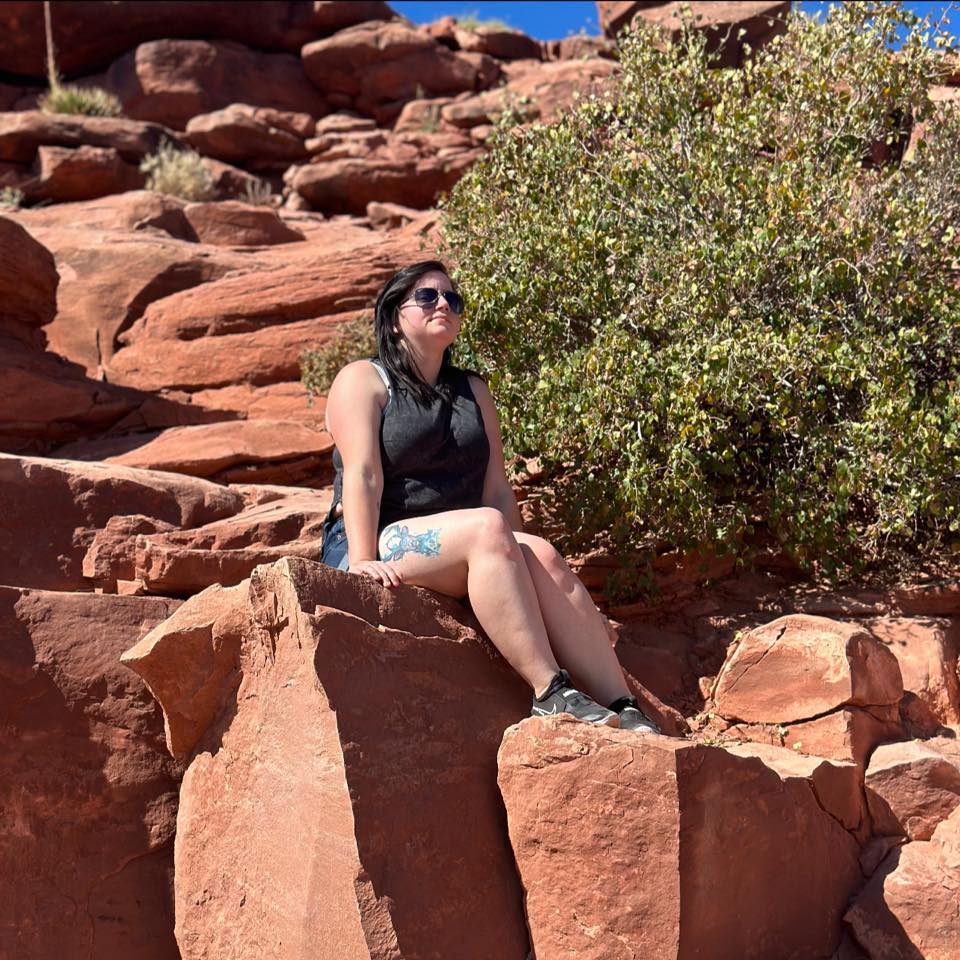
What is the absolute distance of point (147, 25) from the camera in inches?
893

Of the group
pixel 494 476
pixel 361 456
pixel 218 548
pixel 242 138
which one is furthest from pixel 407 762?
pixel 242 138

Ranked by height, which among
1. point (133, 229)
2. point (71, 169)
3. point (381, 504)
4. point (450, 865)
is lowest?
point (450, 865)

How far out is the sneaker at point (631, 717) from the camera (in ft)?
11.1

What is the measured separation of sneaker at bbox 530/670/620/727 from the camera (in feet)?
10.9

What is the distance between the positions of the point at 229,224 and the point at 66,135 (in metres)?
4.85

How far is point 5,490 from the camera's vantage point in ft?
16.1

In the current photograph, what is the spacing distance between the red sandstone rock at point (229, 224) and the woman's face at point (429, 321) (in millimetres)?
10116

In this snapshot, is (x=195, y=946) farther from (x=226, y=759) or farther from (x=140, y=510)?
(x=140, y=510)

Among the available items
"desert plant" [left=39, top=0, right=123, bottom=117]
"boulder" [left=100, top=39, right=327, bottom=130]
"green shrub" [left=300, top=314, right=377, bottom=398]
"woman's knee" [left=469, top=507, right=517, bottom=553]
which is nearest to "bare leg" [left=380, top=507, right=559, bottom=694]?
"woman's knee" [left=469, top=507, right=517, bottom=553]

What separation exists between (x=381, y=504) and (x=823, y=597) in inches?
108

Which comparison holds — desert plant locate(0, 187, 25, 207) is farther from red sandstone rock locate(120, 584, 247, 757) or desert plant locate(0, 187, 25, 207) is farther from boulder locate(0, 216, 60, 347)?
red sandstone rock locate(120, 584, 247, 757)

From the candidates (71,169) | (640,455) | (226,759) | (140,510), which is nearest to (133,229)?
(71,169)

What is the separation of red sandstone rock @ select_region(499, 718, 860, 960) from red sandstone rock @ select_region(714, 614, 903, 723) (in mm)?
995

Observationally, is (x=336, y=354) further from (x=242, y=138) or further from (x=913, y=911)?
(x=242, y=138)
